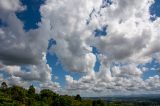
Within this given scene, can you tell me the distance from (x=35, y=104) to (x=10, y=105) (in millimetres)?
33584

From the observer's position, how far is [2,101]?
18150 cm

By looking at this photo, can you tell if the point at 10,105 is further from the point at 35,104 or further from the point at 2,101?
the point at 35,104

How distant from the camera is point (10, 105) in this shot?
16225 centimetres

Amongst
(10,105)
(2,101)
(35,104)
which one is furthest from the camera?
(35,104)

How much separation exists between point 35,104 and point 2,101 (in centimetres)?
2368

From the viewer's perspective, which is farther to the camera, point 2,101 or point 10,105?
point 2,101

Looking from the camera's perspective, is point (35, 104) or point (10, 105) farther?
point (35, 104)

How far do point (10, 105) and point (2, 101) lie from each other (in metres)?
21.8

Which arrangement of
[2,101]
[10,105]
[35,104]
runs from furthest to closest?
[35,104]
[2,101]
[10,105]

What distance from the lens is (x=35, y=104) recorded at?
636 ft

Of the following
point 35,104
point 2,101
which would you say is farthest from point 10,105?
point 35,104

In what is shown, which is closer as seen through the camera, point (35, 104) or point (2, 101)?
point (2, 101)
